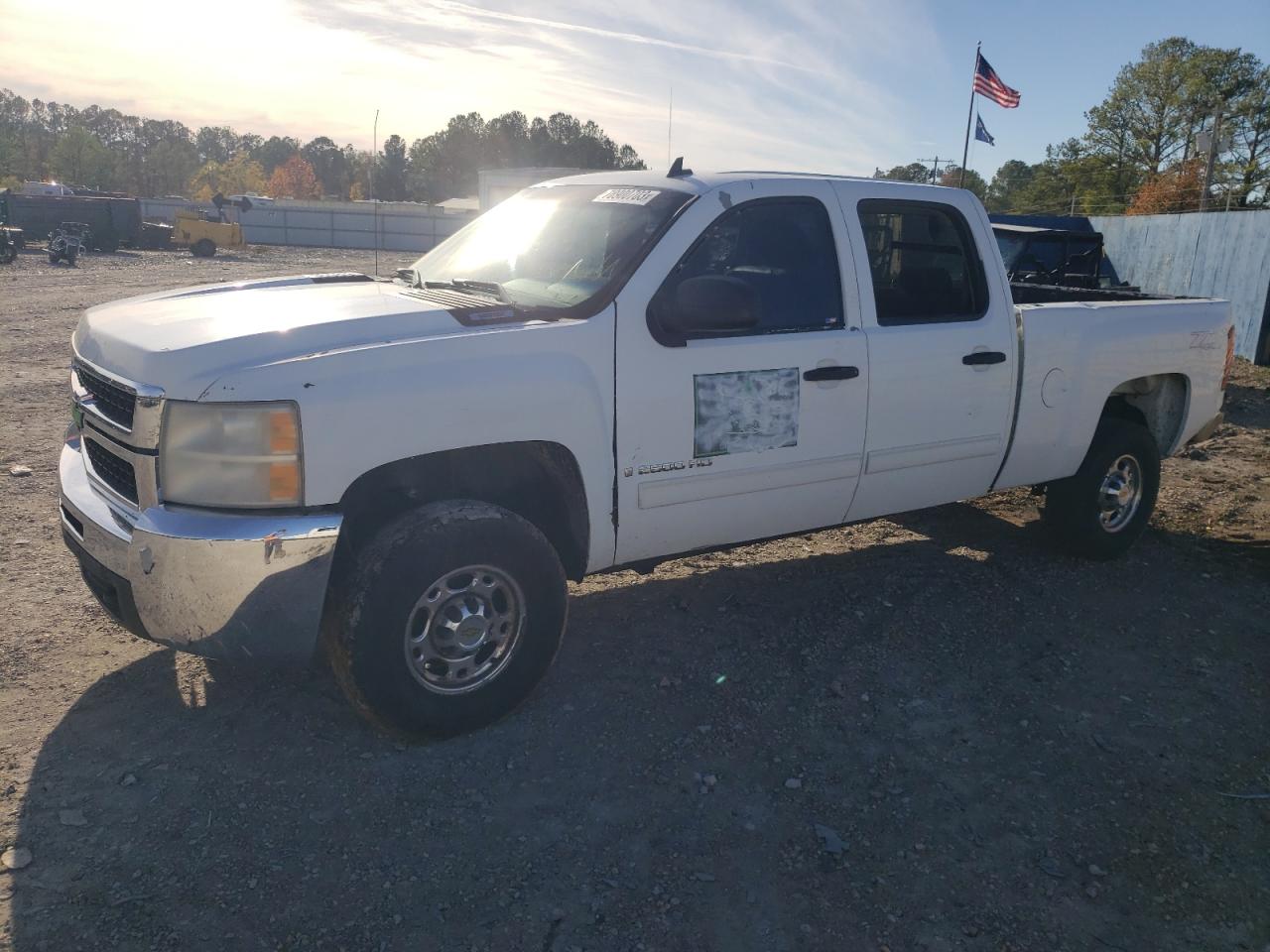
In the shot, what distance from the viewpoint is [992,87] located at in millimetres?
24547

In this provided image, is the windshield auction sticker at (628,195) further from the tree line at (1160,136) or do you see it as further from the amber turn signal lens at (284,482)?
the tree line at (1160,136)

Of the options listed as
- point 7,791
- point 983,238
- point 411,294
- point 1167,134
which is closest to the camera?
point 7,791

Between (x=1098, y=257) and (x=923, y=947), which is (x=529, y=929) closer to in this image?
(x=923, y=947)

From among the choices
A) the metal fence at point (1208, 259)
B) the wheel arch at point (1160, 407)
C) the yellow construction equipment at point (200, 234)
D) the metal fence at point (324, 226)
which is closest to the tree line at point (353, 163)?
the metal fence at point (324, 226)

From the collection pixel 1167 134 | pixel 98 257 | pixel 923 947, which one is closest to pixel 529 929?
pixel 923 947

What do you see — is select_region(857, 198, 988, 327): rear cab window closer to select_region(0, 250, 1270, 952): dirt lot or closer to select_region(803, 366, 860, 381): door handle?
select_region(803, 366, 860, 381): door handle

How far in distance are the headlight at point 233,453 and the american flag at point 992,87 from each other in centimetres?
2529

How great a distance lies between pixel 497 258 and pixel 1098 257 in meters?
12.2

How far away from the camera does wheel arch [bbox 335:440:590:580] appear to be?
11.0ft

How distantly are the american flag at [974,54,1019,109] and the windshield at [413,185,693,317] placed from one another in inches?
918

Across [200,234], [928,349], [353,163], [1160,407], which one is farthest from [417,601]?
[353,163]

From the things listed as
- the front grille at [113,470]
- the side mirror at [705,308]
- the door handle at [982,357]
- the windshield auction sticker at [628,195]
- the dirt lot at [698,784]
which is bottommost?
the dirt lot at [698,784]

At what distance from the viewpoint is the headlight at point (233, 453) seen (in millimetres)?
2986

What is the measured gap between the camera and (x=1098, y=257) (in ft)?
45.7
